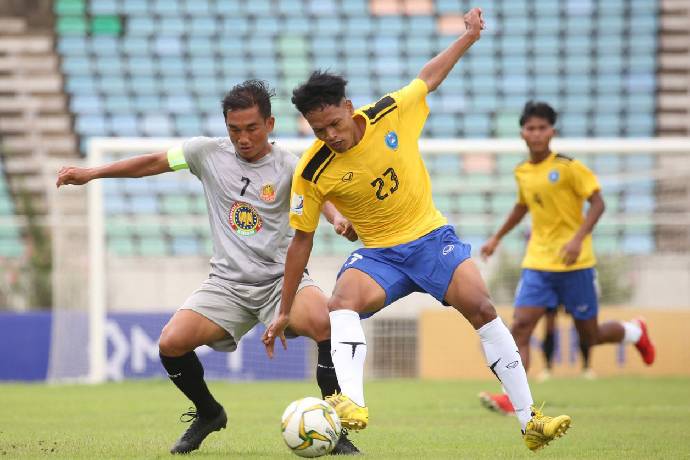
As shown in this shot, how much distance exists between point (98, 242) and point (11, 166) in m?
8.33

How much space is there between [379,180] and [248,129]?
75 centimetres

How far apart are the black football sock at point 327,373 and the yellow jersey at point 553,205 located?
3839 mm

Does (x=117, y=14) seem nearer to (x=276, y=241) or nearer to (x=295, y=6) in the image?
(x=295, y=6)

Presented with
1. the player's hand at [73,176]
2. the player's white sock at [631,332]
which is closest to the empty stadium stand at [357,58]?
the player's white sock at [631,332]

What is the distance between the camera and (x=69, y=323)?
1355cm

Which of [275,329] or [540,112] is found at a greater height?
[540,112]

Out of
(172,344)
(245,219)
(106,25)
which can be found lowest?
(172,344)

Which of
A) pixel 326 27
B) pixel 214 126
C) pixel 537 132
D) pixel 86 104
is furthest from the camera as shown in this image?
pixel 326 27

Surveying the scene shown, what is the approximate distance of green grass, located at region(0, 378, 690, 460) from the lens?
18.6 ft

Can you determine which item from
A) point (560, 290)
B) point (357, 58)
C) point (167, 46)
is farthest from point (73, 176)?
point (167, 46)

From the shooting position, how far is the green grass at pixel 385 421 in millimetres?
5672

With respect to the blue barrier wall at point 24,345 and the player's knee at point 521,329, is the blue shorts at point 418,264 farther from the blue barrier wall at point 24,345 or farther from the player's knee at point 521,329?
the blue barrier wall at point 24,345

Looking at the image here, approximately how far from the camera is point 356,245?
628 inches

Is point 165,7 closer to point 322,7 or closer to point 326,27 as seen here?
point 322,7
